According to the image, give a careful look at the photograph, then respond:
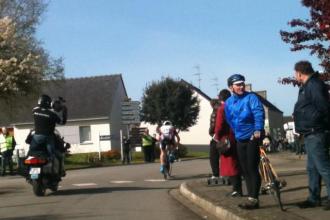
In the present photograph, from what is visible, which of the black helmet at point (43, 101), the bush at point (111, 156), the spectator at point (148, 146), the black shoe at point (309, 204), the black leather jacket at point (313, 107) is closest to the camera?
the black leather jacket at point (313, 107)

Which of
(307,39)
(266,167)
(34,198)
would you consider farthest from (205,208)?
(307,39)

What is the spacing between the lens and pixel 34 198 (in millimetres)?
13453

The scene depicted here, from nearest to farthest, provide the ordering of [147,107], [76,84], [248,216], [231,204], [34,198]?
[248,216], [231,204], [34,198], [76,84], [147,107]

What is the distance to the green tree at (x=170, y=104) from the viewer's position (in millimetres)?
68000

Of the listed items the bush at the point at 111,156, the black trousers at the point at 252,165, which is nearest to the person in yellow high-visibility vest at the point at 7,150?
the bush at the point at 111,156

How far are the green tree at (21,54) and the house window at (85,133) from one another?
15921 millimetres

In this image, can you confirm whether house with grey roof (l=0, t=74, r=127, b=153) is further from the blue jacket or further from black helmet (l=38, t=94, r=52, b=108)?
the blue jacket

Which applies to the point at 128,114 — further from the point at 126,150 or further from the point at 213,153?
the point at 213,153

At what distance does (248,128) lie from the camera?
913 centimetres

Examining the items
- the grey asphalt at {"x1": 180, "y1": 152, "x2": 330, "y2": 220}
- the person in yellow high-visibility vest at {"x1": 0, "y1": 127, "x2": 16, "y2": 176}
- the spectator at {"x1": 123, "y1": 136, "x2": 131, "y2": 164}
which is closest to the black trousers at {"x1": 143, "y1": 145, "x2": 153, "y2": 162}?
the spectator at {"x1": 123, "y1": 136, "x2": 131, "y2": 164}

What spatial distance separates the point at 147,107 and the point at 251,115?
60.6 m

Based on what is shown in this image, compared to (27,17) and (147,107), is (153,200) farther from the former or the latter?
(147,107)

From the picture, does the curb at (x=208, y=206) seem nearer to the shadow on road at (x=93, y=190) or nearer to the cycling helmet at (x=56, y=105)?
the shadow on road at (x=93, y=190)

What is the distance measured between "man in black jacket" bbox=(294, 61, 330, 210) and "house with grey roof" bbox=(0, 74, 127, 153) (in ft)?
161
